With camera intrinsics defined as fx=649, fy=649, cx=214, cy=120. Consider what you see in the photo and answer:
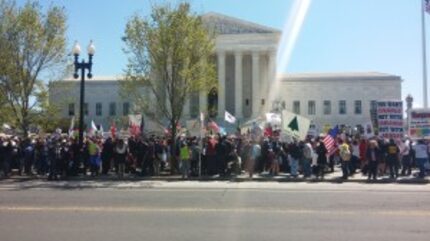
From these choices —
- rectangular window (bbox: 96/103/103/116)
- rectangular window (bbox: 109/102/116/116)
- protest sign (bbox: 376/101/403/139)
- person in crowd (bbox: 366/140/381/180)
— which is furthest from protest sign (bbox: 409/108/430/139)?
rectangular window (bbox: 96/103/103/116)

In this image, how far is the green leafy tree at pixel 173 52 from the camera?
3020cm

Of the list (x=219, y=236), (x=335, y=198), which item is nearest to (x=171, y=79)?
(x=335, y=198)

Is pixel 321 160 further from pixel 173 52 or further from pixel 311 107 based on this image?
pixel 311 107

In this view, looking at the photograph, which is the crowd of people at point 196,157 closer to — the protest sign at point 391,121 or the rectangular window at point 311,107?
the protest sign at point 391,121

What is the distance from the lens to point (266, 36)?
94625mm

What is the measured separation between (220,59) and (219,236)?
281 ft

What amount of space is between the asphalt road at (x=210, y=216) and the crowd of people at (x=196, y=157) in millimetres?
7955

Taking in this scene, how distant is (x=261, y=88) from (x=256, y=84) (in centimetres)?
165

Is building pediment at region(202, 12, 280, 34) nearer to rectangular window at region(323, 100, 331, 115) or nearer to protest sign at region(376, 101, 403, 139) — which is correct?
rectangular window at region(323, 100, 331, 115)

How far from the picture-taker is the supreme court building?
311 ft

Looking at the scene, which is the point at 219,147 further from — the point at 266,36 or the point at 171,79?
the point at 266,36

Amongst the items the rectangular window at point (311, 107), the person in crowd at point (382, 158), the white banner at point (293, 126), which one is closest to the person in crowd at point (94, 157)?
the white banner at point (293, 126)

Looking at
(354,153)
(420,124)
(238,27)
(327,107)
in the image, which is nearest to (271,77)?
(238,27)

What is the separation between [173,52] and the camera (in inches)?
1192
